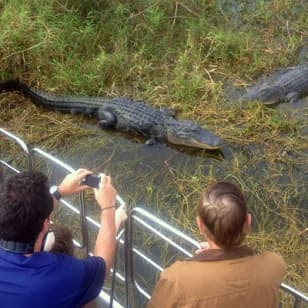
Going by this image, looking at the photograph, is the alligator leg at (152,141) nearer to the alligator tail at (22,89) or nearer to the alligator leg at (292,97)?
the alligator tail at (22,89)

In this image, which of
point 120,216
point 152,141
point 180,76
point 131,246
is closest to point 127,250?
point 131,246

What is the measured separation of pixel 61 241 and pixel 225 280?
835 mm

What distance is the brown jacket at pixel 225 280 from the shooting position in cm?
212

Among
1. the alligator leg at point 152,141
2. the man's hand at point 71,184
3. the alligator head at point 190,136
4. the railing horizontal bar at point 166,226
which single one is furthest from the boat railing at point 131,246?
the alligator leg at point 152,141

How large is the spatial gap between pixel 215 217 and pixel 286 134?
3.08 metres

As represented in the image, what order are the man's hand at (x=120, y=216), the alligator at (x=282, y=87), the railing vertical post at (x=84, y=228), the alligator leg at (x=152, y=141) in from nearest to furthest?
1. the man's hand at (x=120, y=216)
2. the railing vertical post at (x=84, y=228)
3. the alligator leg at (x=152, y=141)
4. the alligator at (x=282, y=87)

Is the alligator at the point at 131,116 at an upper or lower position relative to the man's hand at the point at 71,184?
lower

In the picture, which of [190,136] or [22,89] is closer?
[190,136]

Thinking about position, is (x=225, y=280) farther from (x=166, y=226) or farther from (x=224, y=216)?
(x=166, y=226)

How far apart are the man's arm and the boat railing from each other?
0.48 ft

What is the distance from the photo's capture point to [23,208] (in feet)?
7.04

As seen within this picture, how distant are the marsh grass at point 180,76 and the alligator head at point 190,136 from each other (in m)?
0.14

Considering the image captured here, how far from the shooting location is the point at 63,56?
6.04 metres

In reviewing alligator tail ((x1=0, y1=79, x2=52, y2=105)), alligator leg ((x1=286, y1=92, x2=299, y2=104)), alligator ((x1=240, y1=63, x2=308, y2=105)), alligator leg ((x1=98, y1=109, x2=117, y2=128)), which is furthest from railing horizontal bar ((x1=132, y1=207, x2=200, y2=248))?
alligator leg ((x1=286, y1=92, x2=299, y2=104))
